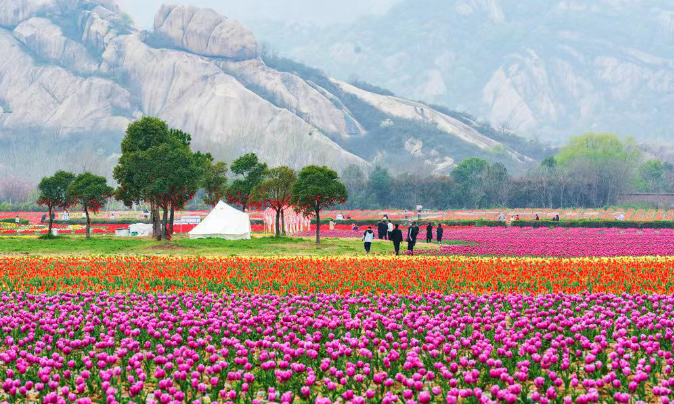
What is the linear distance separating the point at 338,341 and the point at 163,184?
140 feet

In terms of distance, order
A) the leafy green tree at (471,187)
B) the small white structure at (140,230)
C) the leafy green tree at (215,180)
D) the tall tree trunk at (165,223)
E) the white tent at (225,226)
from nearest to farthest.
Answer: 1. the tall tree trunk at (165,223)
2. the white tent at (225,226)
3. the small white structure at (140,230)
4. the leafy green tree at (215,180)
5. the leafy green tree at (471,187)

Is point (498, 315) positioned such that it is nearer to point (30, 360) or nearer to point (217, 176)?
point (30, 360)

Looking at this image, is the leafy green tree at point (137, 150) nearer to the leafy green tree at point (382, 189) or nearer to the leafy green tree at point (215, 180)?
the leafy green tree at point (215, 180)

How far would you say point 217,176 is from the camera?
72438 mm

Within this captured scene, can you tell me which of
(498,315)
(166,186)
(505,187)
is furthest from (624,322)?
(505,187)

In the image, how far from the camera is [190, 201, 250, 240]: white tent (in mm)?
56438

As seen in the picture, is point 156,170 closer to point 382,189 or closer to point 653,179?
point 382,189

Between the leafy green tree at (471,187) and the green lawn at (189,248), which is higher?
the leafy green tree at (471,187)

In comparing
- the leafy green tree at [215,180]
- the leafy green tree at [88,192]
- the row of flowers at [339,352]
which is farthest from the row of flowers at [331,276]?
the leafy green tree at [215,180]

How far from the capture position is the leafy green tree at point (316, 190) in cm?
5169

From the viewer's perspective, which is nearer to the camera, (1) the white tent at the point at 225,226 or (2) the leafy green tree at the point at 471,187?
(1) the white tent at the point at 225,226

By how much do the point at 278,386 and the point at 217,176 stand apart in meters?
63.3

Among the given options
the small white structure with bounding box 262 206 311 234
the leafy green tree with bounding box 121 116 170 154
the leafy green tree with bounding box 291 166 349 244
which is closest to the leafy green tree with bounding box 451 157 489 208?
the small white structure with bounding box 262 206 311 234

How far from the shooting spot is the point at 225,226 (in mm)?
56688
